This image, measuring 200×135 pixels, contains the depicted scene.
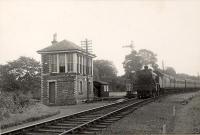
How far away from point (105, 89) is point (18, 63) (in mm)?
32078

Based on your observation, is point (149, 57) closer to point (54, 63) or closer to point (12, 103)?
point (54, 63)

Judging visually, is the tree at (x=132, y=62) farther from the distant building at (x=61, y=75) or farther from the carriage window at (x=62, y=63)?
the carriage window at (x=62, y=63)

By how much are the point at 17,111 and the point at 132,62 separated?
6530 centimetres

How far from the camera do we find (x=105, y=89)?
4084 centimetres

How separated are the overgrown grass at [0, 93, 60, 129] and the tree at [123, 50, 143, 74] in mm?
61689

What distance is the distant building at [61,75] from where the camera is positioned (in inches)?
1114

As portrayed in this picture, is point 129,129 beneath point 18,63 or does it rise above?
beneath

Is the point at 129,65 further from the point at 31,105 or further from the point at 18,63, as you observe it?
the point at 31,105

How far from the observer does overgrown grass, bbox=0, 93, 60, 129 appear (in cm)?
1341

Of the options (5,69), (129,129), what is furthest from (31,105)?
(5,69)

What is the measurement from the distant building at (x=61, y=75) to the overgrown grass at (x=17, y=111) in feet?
29.3

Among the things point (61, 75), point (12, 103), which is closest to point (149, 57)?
point (61, 75)

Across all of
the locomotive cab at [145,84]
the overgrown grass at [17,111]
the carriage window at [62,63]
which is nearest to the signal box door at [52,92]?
the carriage window at [62,63]

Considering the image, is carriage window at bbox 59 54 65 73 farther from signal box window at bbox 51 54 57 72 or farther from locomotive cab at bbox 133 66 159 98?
locomotive cab at bbox 133 66 159 98
